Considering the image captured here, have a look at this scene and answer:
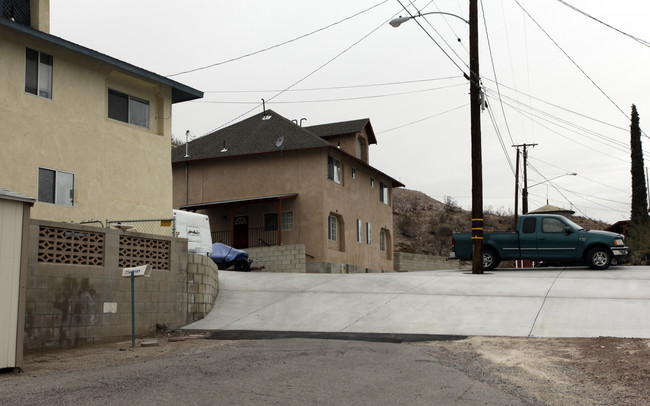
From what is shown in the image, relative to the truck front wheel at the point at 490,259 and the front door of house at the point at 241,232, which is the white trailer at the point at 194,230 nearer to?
the front door of house at the point at 241,232

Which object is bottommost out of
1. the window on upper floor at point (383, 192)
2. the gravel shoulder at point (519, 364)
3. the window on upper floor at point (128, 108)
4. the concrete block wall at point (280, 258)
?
the gravel shoulder at point (519, 364)

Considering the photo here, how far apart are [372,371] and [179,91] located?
1702 cm

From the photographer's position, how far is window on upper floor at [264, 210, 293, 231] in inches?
1398

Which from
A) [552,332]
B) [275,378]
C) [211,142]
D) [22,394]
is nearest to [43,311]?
[22,394]

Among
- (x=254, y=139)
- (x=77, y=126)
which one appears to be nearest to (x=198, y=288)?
(x=77, y=126)

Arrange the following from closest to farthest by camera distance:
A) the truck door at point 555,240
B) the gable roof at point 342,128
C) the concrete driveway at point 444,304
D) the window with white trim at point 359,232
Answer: the concrete driveway at point 444,304 → the truck door at point 555,240 → the window with white trim at point 359,232 → the gable roof at point 342,128

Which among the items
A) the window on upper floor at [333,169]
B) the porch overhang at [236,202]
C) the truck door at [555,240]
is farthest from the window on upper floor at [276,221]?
the truck door at [555,240]

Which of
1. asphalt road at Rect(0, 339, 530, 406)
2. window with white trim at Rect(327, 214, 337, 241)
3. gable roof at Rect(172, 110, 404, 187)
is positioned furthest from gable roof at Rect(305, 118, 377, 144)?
asphalt road at Rect(0, 339, 530, 406)

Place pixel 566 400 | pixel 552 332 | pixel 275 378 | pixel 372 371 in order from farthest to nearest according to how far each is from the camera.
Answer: pixel 552 332 < pixel 372 371 < pixel 275 378 < pixel 566 400

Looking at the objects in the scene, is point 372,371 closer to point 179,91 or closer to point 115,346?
point 115,346

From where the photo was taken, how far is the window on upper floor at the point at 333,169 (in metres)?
35.7

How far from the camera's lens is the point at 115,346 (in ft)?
49.8

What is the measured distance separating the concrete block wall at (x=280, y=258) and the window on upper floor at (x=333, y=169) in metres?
4.54

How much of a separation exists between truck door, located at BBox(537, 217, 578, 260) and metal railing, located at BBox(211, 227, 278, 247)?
49.2 ft
